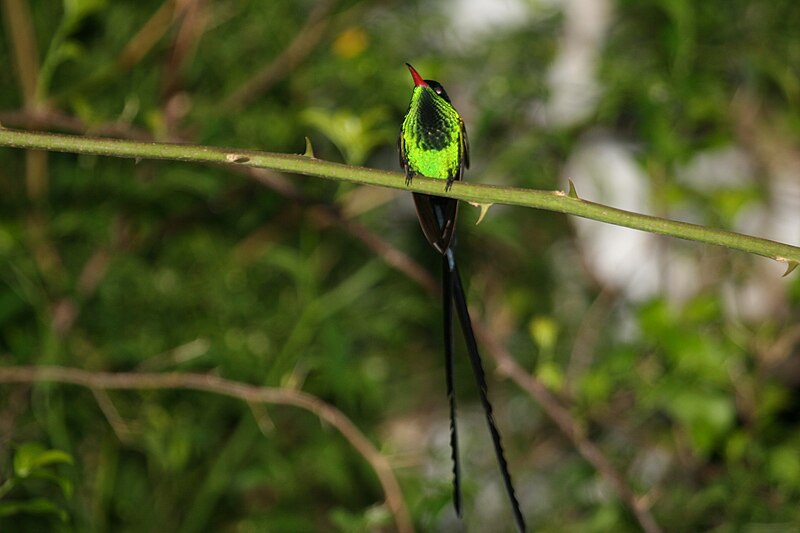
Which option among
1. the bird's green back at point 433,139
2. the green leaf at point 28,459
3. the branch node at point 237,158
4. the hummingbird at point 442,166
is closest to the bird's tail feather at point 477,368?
the hummingbird at point 442,166

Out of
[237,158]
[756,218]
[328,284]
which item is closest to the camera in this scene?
[237,158]

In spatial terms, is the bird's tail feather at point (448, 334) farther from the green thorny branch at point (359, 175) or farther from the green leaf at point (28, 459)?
the green leaf at point (28, 459)

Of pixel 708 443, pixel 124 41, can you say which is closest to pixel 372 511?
pixel 708 443

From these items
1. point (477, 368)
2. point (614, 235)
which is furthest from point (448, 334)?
point (614, 235)

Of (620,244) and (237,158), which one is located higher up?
(620,244)

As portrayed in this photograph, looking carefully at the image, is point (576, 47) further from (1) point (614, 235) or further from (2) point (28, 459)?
(2) point (28, 459)

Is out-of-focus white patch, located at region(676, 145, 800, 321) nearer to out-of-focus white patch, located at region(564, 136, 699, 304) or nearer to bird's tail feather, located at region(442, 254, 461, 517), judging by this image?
out-of-focus white patch, located at region(564, 136, 699, 304)
